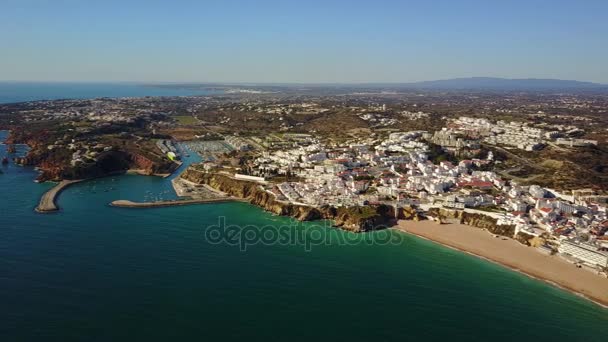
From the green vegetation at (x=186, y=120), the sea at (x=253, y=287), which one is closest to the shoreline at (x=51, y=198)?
the sea at (x=253, y=287)

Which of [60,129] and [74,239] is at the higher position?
[60,129]

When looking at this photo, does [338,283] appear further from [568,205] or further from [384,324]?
[568,205]

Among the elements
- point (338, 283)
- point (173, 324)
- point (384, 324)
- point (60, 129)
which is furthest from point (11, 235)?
point (60, 129)

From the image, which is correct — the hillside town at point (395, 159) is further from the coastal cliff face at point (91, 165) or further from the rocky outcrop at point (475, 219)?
the rocky outcrop at point (475, 219)

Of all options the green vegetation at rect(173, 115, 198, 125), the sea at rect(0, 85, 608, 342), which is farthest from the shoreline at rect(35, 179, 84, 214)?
the green vegetation at rect(173, 115, 198, 125)

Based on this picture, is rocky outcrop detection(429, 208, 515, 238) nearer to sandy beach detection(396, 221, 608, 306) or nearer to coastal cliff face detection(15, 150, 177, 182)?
sandy beach detection(396, 221, 608, 306)
